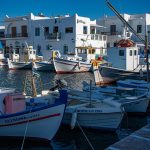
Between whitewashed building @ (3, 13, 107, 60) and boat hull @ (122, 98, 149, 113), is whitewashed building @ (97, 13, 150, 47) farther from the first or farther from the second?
boat hull @ (122, 98, 149, 113)

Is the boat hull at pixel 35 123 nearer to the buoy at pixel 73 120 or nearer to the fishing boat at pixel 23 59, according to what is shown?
the buoy at pixel 73 120

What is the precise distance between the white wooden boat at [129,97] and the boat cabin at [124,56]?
11691 mm

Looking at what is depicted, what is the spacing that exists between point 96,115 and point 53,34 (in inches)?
1676

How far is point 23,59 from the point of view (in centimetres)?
5106

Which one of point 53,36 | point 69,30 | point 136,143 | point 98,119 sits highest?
point 69,30

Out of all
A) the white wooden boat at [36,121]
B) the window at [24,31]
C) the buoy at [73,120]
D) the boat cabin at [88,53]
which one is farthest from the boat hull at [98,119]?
the window at [24,31]

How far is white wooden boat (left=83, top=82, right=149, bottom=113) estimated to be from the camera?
15547 mm

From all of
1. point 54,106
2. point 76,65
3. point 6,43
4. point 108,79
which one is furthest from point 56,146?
point 6,43

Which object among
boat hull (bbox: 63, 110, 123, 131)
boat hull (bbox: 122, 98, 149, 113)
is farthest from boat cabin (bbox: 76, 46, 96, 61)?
boat hull (bbox: 63, 110, 123, 131)

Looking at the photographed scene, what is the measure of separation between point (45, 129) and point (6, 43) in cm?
5129

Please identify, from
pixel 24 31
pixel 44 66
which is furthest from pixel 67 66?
pixel 24 31

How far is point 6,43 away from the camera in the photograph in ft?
200

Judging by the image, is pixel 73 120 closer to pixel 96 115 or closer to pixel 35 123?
pixel 96 115

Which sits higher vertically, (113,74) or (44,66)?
(44,66)
